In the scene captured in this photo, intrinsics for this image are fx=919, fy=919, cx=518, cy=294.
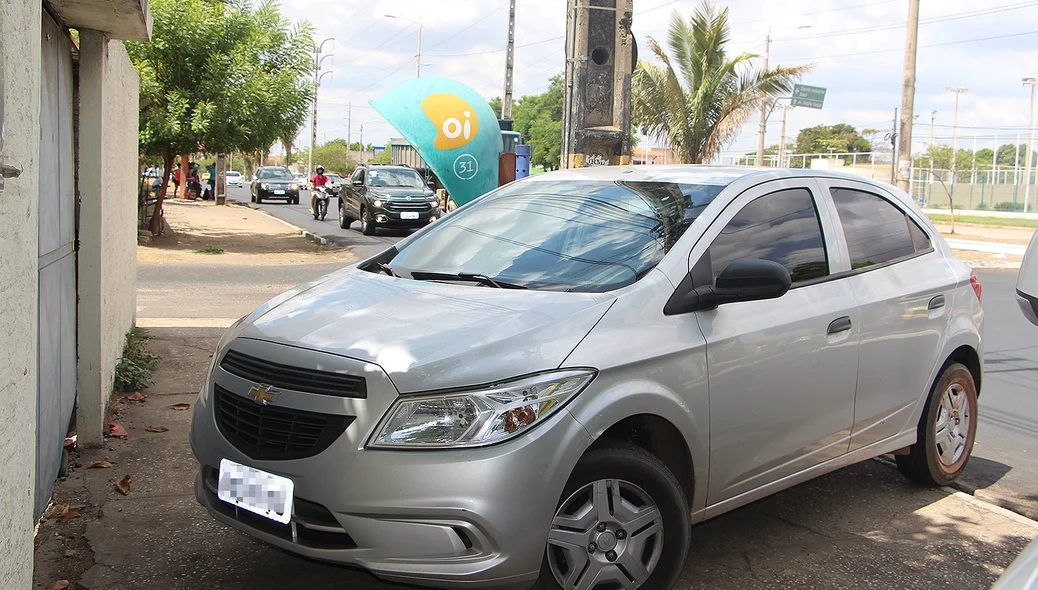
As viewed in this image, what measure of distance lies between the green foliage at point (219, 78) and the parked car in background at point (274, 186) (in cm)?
2107

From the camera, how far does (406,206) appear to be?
23.5 m

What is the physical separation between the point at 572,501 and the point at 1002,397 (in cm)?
585

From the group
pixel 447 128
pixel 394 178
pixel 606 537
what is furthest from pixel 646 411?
pixel 394 178

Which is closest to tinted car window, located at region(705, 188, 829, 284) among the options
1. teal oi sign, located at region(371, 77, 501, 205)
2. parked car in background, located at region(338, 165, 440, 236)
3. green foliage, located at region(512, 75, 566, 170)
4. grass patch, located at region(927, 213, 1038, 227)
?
teal oi sign, located at region(371, 77, 501, 205)

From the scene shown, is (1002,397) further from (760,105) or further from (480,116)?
(760,105)

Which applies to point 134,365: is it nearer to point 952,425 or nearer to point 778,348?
point 778,348

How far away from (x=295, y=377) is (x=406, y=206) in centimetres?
2061

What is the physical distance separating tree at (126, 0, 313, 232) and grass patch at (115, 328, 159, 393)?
400 inches

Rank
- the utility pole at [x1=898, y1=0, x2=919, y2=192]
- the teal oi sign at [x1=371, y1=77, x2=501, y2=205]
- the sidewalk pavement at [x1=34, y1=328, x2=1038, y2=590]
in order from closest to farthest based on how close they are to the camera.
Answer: the sidewalk pavement at [x1=34, y1=328, x2=1038, y2=590], the teal oi sign at [x1=371, y1=77, x2=501, y2=205], the utility pole at [x1=898, y1=0, x2=919, y2=192]

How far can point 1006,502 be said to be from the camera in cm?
506

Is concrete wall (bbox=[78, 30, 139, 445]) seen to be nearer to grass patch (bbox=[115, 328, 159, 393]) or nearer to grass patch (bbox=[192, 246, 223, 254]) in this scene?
grass patch (bbox=[115, 328, 159, 393])

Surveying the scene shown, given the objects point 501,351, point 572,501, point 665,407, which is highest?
point 501,351

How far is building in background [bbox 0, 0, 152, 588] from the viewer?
2.74 metres

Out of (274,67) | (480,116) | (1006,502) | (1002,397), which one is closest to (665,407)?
(1006,502)
